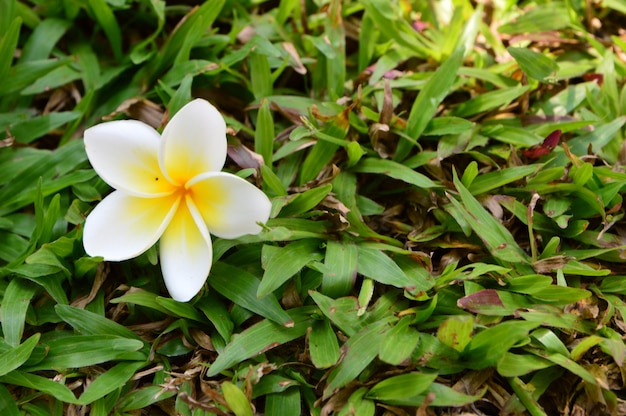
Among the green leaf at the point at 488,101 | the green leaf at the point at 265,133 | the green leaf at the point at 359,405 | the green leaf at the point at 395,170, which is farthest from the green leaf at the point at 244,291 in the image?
the green leaf at the point at 488,101

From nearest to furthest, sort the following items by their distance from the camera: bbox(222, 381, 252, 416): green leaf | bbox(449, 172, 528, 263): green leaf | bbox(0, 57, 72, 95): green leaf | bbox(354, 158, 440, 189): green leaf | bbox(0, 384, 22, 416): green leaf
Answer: bbox(222, 381, 252, 416): green leaf
bbox(0, 384, 22, 416): green leaf
bbox(449, 172, 528, 263): green leaf
bbox(354, 158, 440, 189): green leaf
bbox(0, 57, 72, 95): green leaf

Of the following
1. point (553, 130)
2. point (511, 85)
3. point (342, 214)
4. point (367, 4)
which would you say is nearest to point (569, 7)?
point (511, 85)

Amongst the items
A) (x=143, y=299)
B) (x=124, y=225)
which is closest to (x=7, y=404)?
(x=143, y=299)

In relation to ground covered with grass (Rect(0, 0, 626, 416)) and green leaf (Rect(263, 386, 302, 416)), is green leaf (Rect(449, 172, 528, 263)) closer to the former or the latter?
ground covered with grass (Rect(0, 0, 626, 416))

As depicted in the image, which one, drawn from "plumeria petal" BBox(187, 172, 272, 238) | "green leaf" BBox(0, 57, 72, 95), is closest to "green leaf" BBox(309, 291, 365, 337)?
"plumeria petal" BBox(187, 172, 272, 238)

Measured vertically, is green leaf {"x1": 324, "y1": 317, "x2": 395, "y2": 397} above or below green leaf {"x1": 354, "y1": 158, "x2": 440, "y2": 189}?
below

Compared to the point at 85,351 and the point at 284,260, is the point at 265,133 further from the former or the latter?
the point at 85,351

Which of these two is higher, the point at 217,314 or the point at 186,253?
the point at 186,253
